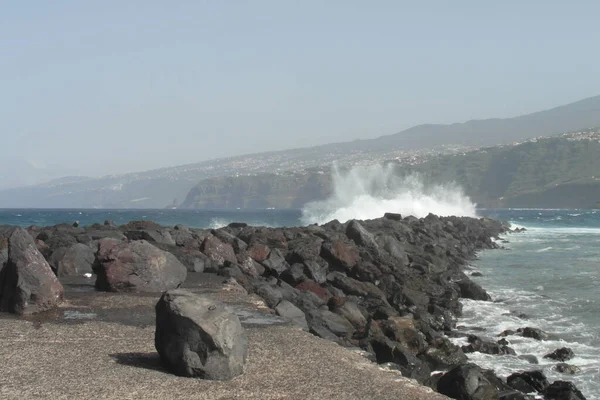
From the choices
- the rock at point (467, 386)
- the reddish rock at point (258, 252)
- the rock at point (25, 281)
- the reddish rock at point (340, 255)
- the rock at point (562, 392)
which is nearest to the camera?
the rock at point (467, 386)

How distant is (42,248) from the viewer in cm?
1956

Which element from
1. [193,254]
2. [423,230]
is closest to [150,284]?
[193,254]

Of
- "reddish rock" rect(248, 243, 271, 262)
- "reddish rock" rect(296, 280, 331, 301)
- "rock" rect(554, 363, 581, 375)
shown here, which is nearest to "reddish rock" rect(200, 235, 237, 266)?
"reddish rock" rect(248, 243, 271, 262)

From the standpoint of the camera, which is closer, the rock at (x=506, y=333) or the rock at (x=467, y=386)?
the rock at (x=467, y=386)

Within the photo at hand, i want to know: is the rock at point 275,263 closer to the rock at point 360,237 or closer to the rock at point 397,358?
the rock at point 360,237

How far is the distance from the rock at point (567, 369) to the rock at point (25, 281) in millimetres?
9471

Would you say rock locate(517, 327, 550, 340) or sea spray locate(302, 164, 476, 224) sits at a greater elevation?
rock locate(517, 327, 550, 340)

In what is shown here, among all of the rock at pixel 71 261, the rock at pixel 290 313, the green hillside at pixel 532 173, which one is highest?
the rock at pixel 71 261

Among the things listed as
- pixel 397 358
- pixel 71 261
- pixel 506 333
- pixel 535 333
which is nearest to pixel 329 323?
pixel 397 358

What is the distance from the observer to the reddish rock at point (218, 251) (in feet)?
65.9

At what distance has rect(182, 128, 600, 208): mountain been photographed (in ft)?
524

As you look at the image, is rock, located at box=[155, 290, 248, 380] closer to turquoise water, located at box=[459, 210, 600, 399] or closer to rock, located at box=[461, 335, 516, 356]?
turquoise water, located at box=[459, 210, 600, 399]

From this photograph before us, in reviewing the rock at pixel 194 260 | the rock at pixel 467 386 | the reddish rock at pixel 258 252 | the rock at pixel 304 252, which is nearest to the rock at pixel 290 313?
the rock at pixel 467 386

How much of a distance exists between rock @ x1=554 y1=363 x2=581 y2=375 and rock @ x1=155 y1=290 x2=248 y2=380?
23.6 feet
